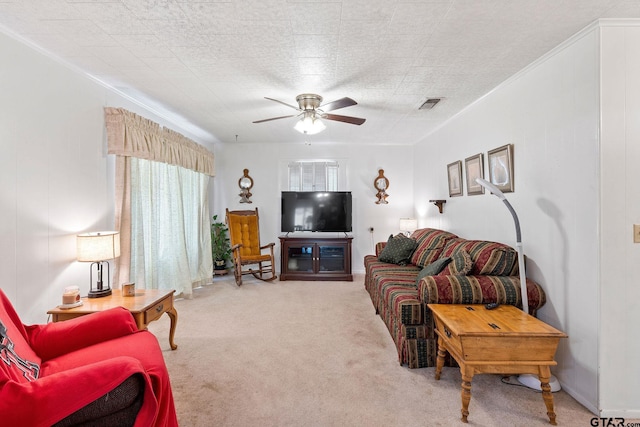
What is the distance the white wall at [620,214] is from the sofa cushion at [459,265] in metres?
0.81

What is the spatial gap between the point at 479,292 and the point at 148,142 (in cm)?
367

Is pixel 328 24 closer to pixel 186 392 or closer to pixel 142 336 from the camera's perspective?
pixel 142 336

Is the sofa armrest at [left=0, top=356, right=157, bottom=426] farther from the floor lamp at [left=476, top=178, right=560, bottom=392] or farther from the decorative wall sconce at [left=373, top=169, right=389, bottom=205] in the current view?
the decorative wall sconce at [left=373, top=169, right=389, bottom=205]

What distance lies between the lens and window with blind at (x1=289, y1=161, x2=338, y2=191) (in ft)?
18.2

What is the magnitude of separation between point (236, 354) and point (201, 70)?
2455 mm

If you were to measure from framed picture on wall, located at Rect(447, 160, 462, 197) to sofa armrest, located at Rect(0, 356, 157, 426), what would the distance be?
143 inches

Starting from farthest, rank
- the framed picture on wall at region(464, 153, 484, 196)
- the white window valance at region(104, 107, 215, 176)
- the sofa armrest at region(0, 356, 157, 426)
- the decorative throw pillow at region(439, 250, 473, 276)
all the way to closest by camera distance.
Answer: the framed picture on wall at region(464, 153, 484, 196), the white window valance at region(104, 107, 215, 176), the decorative throw pillow at region(439, 250, 473, 276), the sofa armrest at region(0, 356, 157, 426)

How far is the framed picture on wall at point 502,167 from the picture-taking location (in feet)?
8.68

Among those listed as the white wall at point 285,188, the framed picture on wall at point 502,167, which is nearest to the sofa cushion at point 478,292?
the framed picture on wall at point 502,167

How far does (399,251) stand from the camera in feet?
12.9

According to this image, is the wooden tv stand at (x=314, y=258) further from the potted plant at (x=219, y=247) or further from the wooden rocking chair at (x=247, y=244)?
the potted plant at (x=219, y=247)

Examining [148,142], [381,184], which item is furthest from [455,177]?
[148,142]

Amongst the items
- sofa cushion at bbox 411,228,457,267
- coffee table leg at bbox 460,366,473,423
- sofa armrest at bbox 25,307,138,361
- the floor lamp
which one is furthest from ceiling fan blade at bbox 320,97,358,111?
sofa armrest at bbox 25,307,138,361

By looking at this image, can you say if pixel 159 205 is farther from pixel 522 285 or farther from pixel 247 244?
pixel 522 285
